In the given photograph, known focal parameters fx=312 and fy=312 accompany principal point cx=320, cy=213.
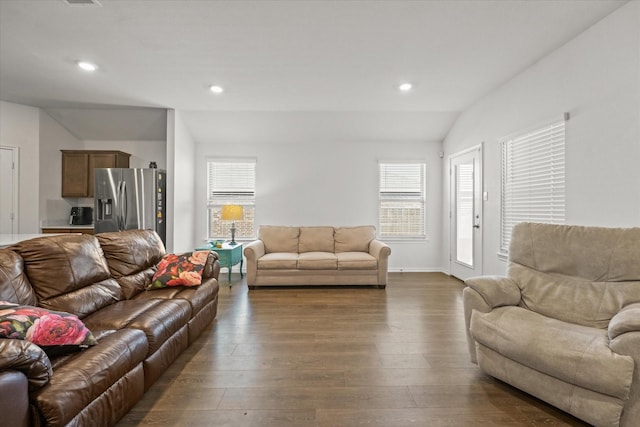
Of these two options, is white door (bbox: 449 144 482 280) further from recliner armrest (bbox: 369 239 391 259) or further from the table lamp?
the table lamp

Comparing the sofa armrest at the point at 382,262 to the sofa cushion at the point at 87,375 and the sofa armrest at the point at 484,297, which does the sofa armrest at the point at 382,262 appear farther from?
the sofa cushion at the point at 87,375

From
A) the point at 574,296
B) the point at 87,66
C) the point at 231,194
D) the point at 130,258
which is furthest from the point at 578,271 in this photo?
the point at 87,66

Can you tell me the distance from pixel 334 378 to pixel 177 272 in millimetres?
1734

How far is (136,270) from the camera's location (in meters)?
2.85

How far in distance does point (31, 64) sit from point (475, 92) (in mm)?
5482

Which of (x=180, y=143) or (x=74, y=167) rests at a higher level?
(x=180, y=143)

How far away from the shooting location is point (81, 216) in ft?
17.8

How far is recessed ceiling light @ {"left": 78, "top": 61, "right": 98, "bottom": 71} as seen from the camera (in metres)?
3.50

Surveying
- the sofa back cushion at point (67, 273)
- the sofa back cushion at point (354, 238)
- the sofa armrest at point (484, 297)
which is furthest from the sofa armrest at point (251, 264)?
the sofa armrest at point (484, 297)

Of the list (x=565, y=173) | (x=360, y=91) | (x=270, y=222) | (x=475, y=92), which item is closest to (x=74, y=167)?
(x=270, y=222)

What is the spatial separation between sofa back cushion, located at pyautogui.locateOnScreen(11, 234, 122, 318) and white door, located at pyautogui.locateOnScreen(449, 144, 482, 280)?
4461 mm

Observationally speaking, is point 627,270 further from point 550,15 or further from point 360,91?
point 360,91

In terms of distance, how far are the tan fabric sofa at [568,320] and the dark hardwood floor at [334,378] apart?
0.70 ft

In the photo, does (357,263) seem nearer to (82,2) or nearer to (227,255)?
(227,255)
